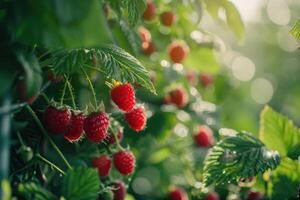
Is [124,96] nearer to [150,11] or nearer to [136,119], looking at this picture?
[136,119]

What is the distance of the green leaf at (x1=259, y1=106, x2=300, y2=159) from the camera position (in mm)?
2432

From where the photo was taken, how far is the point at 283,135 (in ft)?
8.14

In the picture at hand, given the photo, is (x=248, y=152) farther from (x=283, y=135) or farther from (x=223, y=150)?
(x=283, y=135)

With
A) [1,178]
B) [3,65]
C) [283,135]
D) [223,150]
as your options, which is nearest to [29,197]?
[1,178]

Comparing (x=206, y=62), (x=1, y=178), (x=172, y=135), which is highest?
(x=1, y=178)

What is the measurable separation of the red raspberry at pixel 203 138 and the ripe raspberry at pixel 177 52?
14.8 inches

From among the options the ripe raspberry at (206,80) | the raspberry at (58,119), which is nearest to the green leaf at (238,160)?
the raspberry at (58,119)

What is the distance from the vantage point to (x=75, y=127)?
1946 mm

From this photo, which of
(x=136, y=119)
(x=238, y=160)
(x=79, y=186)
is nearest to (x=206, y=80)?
(x=238, y=160)

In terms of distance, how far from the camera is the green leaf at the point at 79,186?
1.63m

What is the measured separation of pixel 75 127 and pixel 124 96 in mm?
177

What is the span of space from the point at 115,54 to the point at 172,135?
5.24ft

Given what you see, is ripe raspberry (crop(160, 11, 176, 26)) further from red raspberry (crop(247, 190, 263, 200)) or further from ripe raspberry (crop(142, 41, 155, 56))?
red raspberry (crop(247, 190, 263, 200))

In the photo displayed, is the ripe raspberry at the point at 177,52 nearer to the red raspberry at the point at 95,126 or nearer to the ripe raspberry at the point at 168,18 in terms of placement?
the ripe raspberry at the point at 168,18
